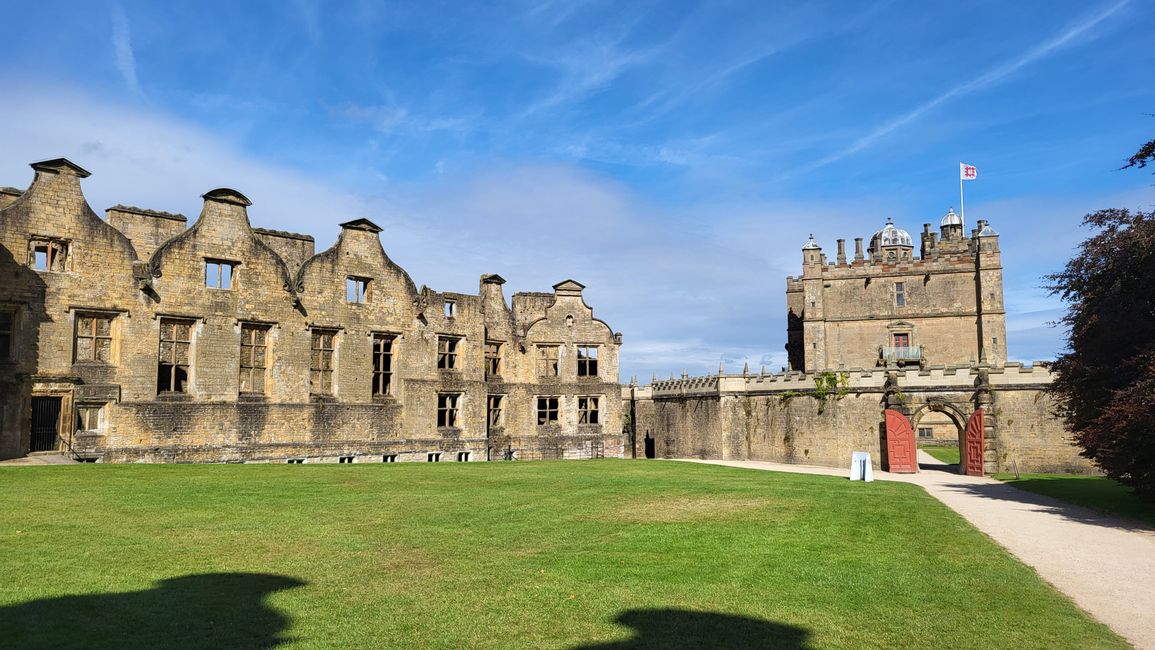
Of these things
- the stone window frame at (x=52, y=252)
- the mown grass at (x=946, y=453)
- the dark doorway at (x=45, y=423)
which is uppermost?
the stone window frame at (x=52, y=252)

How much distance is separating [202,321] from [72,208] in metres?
5.52

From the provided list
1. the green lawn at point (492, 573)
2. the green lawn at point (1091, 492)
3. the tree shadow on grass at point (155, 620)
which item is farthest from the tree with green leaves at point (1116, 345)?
the tree shadow on grass at point (155, 620)

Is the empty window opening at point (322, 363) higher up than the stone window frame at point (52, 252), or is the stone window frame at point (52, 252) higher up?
the stone window frame at point (52, 252)

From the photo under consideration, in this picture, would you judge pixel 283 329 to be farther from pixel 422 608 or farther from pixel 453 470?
pixel 422 608

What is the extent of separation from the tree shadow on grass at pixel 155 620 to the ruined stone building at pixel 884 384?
32220mm

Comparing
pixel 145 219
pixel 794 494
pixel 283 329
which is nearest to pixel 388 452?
pixel 283 329

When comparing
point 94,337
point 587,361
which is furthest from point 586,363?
point 94,337

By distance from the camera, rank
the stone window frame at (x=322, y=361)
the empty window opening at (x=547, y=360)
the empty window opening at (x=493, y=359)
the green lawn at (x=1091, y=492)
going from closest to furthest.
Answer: the green lawn at (x=1091, y=492)
the stone window frame at (x=322, y=361)
the empty window opening at (x=493, y=359)
the empty window opening at (x=547, y=360)

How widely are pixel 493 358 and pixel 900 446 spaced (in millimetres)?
19721

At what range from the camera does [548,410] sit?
4066 centimetres

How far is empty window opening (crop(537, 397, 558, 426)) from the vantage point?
40594mm

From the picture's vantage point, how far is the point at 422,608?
8781 millimetres

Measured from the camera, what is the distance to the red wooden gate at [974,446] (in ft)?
113

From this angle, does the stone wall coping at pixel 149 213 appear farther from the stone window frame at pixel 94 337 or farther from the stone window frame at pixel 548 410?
the stone window frame at pixel 548 410
